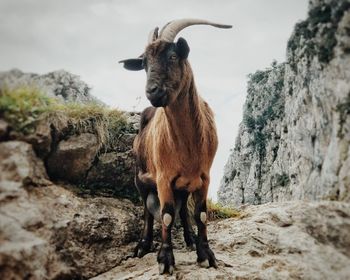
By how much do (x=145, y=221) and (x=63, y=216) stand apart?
1858mm

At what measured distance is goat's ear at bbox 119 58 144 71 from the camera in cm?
729

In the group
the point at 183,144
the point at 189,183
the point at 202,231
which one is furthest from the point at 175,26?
the point at 202,231

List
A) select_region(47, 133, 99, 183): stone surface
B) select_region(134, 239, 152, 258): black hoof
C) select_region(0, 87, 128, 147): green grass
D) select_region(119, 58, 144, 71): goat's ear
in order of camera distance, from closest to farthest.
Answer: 1. select_region(0, 87, 128, 147): green grass
2. select_region(47, 133, 99, 183): stone surface
3. select_region(119, 58, 144, 71): goat's ear
4. select_region(134, 239, 152, 258): black hoof

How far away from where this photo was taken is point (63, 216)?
6.52m

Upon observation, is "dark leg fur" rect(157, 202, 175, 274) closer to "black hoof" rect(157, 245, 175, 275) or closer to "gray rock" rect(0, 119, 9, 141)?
"black hoof" rect(157, 245, 175, 275)

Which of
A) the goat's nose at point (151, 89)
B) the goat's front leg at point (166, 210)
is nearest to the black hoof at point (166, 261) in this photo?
the goat's front leg at point (166, 210)

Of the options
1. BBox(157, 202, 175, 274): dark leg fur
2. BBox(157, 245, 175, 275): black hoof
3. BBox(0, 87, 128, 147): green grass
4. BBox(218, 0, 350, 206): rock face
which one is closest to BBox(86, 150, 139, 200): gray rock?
BBox(0, 87, 128, 147): green grass

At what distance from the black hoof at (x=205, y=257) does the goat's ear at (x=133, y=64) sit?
9.59ft

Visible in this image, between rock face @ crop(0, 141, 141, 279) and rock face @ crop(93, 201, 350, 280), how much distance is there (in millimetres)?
396

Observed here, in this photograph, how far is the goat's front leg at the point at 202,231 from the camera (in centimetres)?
656

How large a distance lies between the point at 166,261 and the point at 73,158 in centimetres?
230

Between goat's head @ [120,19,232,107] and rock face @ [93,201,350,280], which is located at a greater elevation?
goat's head @ [120,19,232,107]

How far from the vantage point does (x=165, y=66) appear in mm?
6418

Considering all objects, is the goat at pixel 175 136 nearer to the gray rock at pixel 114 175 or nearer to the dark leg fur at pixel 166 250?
the dark leg fur at pixel 166 250
